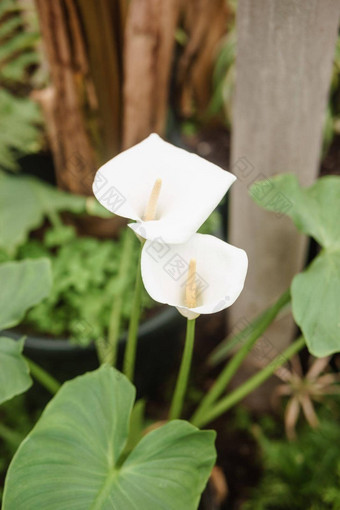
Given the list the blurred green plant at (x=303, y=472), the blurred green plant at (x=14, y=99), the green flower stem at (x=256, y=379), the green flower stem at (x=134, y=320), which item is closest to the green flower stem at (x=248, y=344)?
the green flower stem at (x=256, y=379)

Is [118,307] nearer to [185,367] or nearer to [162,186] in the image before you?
[185,367]

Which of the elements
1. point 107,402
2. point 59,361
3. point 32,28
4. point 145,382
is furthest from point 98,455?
point 32,28

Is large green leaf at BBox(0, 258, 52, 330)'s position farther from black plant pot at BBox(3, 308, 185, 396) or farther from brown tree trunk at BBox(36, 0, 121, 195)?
brown tree trunk at BBox(36, 0, 121, 195)

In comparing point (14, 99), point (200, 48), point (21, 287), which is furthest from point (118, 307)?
point (200, 48)

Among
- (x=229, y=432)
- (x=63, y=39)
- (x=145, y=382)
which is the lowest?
(x=229, y=432)

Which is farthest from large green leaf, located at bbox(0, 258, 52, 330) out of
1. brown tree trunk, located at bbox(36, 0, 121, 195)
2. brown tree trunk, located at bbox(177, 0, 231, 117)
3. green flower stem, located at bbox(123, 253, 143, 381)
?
brown tree trunk, located at bbox(177, 0, 231, 117)

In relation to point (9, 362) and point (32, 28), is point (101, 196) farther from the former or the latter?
point (32, 28)

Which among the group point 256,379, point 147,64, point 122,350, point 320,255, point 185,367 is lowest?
point 122,350
